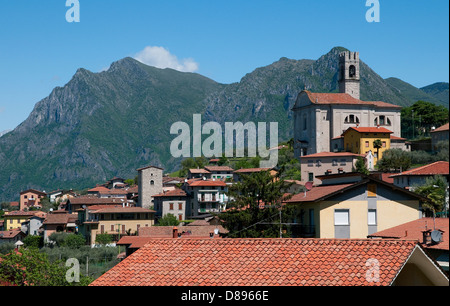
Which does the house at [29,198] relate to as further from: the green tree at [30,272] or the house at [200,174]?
the green tree at [30,272]

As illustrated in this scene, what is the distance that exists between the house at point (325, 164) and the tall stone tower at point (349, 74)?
2977 cm

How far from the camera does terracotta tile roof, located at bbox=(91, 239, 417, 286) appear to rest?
9828 mm

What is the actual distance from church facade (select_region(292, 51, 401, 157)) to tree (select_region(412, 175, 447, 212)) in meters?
69.7

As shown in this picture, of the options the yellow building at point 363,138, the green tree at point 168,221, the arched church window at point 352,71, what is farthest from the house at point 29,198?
the yellow building at point 363,138

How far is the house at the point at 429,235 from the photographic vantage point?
63.3ft

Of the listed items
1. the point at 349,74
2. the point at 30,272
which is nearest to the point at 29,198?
the point at 349,74

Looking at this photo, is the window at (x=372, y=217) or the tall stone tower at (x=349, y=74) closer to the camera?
the window at (x=372, y=217)

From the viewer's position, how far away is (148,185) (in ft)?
338

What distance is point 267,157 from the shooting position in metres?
120

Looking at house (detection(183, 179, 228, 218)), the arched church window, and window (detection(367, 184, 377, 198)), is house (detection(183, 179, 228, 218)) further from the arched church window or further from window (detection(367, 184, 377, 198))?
window (detection(367, 184, 377, 198))

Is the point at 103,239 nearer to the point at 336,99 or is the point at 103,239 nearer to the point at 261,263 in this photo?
the point at 336,99

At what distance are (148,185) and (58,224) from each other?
19.9 m

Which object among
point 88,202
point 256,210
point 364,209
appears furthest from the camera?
point 88,202
